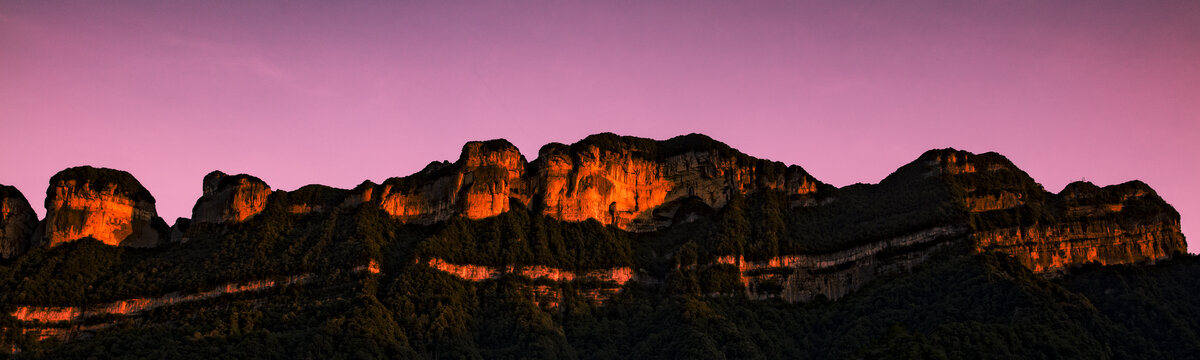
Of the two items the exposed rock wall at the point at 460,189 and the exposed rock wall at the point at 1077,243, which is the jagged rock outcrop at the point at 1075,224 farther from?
the exposed rock wall at the point at 460,189

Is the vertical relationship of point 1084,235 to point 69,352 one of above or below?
above

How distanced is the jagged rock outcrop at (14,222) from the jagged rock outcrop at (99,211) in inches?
119

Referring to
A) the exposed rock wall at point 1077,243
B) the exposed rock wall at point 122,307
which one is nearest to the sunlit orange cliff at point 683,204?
the exposed rock wall at point 1077,243

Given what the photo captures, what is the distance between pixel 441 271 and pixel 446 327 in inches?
519

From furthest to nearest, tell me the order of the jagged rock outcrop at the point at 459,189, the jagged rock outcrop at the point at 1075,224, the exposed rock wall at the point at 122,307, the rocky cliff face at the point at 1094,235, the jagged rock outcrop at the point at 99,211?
the jagged rock outcrop at the point at 99,211 < the jagged rock outcrop at the point at 459,189 < the exposed rock wall at the point at 122,307 < the jagged rock outcrop at the point at 1075,224 < the rocky cliff face at the point at 1094,235

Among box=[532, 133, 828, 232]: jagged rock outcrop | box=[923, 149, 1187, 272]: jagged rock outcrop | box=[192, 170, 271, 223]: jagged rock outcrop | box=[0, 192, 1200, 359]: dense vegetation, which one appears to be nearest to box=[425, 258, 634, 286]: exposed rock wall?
box=[0, 192, 1200, 359]: dense vegetation

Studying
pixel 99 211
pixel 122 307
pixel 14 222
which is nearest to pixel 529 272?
pixel 122 307

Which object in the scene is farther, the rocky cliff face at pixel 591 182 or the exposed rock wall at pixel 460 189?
the rocky cliff face at pixel 591 182

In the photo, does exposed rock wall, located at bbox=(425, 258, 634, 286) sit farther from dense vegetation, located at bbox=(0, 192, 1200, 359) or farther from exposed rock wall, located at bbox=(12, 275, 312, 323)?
exposed rock wall, located at bbox=(12, 275, 312, 323)

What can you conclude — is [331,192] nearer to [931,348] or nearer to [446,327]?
[446,327]

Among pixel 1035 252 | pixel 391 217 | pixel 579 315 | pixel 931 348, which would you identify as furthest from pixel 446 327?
pixel 1035 252

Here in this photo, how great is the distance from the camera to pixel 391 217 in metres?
164

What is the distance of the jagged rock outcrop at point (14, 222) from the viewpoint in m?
167

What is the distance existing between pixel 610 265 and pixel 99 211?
223 feet
